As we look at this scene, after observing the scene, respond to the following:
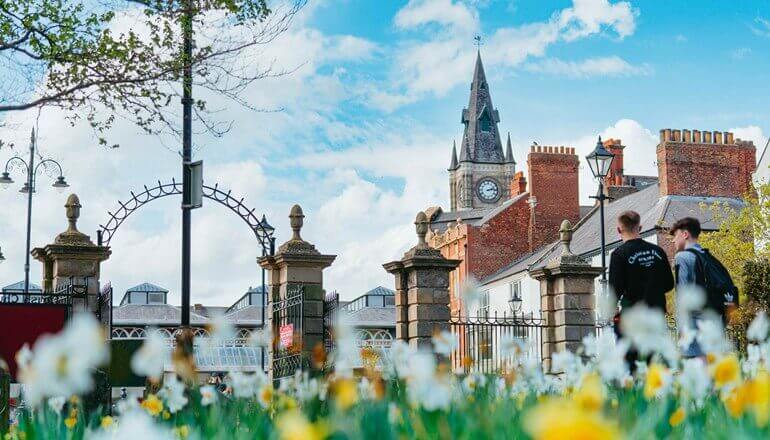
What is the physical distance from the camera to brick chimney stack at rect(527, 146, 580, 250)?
174ft

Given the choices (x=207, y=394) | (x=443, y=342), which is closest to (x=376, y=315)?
(x=207, y=394)

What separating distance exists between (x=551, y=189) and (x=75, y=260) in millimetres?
39765

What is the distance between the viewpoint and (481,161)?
449ft

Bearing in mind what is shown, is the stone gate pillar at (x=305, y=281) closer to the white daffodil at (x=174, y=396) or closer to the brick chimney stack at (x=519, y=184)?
the white daffodil at (x=174, y=396)

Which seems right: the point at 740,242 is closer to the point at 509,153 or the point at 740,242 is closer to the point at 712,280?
the point at 712,280

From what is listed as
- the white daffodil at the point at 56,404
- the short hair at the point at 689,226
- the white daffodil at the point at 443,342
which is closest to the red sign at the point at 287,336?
the short hair at the point at 689,226

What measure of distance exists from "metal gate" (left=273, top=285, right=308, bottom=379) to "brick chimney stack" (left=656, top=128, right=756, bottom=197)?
92.5ft

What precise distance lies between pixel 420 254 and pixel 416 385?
1355cm

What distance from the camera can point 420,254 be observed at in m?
16.9

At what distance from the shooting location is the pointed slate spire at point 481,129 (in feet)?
440

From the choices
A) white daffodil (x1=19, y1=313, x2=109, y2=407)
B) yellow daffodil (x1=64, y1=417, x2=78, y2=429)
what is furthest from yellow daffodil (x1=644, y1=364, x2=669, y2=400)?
yellow daffodil (x1=64, y1=417, x2=78, y2=429)

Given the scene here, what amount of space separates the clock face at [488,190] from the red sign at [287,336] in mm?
120884

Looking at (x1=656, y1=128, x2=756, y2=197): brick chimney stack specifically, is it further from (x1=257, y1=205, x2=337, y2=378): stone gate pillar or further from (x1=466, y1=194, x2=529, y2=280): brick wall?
(x1=257, y1=205, x2=337, y2=378): stone gate pillar

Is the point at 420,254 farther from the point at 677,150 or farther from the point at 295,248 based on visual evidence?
the point at 677,150
